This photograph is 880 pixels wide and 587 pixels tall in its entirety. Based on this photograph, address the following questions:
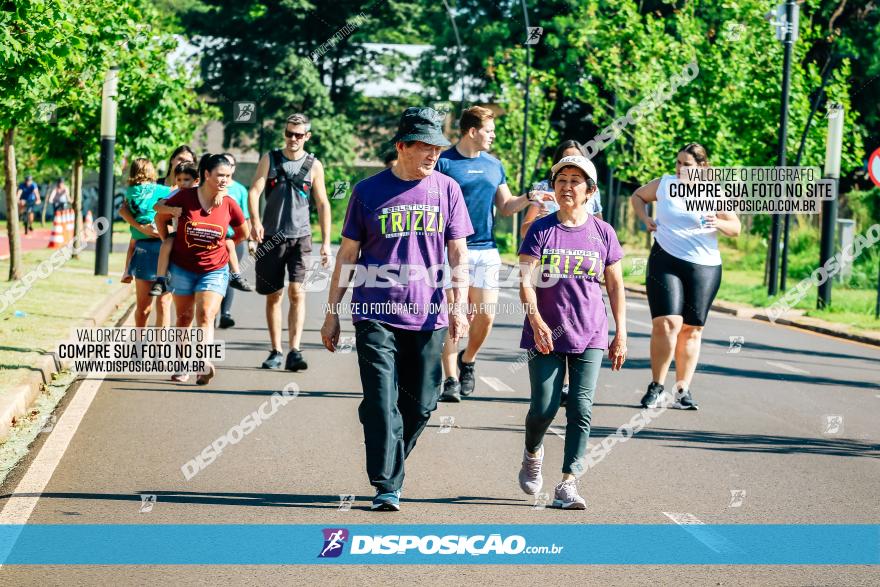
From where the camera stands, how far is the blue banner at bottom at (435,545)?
5309 mm

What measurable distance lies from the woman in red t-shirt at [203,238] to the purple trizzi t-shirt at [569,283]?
3.87 m

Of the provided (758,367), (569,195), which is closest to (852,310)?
(758,367)

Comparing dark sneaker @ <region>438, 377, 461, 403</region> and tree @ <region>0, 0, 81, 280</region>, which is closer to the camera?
dark sneaker @ <region>438, 377, 461, 403</region>

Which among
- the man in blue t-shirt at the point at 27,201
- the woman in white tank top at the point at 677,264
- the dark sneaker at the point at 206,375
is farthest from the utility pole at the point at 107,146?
the man in blue t-shirt at the point at 27,201

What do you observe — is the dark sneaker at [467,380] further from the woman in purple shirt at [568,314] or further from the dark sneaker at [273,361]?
the woman in purple shirt at [568,314]

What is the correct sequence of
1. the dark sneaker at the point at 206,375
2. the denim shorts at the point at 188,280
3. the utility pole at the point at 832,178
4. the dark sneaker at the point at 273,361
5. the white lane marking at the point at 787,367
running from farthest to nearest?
the utility pole at the point at 832,178 < the white lane marking at the point at 787,367 < the dark sneaker at the point at 273,361 < the dark sneaker at the point at 206,375 < the denim shorts at the point at 188,280

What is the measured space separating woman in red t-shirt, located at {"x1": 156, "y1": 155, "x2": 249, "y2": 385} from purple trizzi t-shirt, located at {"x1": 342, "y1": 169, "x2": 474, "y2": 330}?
3.72 metres

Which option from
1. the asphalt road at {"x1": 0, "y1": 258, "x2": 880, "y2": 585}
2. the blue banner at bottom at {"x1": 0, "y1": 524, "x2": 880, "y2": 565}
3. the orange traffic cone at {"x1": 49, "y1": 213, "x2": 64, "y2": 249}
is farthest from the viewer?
the orange traffic cone at {"x1": 49, "y1": 213, "x2": 64, "y2": 249}

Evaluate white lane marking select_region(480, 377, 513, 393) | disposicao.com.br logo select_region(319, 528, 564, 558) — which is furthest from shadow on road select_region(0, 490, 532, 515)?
white lane marking select_region(480, 377, 513, 393)

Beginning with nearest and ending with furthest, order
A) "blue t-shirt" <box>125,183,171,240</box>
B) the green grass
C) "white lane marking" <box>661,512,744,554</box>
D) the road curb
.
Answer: "white lane marking" <box>661,512,744,554</box>, the road curb, the green grass, "blue t-shirt" <box>125,183,171,240</box>

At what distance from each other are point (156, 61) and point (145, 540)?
715 inches

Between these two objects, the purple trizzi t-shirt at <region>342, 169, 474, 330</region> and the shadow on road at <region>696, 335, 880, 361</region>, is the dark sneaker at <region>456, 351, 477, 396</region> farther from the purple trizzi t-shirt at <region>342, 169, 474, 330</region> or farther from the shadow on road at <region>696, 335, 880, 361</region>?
the shadow on road at <region>696, 335, 880, 361</region>

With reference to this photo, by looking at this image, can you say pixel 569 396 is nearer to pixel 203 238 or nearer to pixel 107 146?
pixel 203 238

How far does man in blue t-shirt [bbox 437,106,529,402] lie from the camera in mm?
9133
